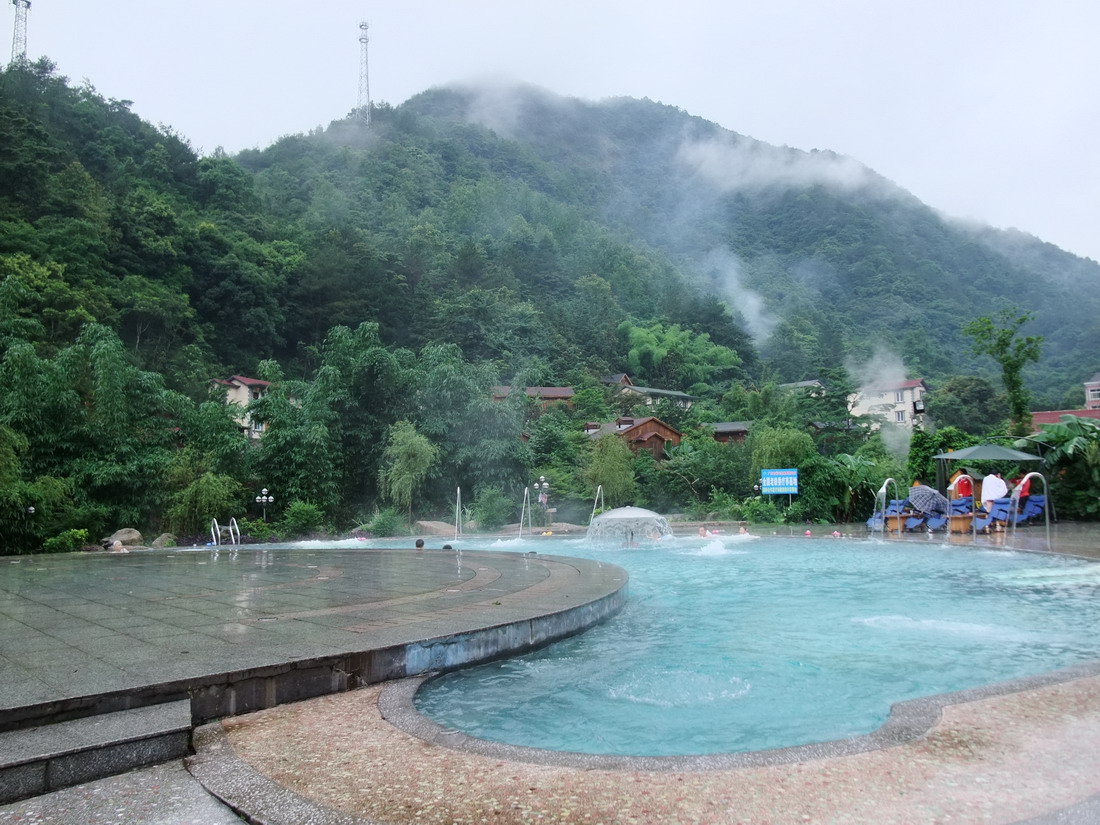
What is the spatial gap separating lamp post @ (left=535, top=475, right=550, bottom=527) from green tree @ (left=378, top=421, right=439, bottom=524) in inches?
164

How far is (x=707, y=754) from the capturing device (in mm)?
3451

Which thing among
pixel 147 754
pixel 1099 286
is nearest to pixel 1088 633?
pixel 147 754

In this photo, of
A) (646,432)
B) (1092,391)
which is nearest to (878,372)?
(1092,391)

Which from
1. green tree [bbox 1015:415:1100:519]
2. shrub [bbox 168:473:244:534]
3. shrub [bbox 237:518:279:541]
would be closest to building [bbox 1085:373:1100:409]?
green tree [bbox 1015:415:1100:519]

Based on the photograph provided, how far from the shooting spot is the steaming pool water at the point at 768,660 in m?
4.15

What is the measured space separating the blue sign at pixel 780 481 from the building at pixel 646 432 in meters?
17.4

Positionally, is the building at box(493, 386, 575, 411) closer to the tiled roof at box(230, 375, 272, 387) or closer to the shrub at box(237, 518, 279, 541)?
the tiled roof at box(230, 375, 272, 387)

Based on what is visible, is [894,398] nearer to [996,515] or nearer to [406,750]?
[996,515]

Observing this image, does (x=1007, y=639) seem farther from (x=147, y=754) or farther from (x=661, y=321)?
(x=661, y=321)

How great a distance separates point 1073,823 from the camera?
8.34 feet

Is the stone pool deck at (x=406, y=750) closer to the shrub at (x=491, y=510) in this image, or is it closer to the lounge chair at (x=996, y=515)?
the lounge chair at (x=996, y=515)

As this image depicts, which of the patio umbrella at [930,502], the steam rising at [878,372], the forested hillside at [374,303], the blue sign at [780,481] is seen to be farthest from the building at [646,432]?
the steam rising at [878,372]

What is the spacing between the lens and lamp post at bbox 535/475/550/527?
83.9ft

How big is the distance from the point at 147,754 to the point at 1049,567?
462 inches
